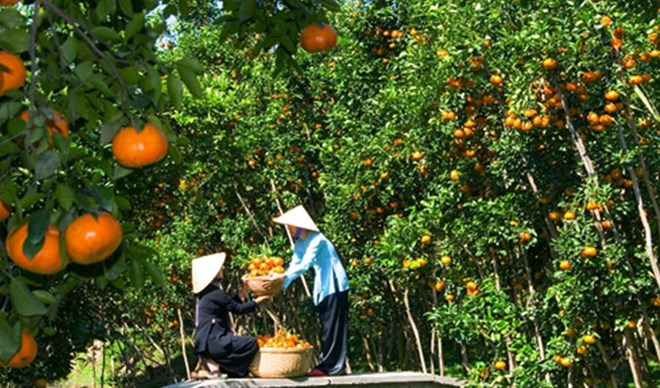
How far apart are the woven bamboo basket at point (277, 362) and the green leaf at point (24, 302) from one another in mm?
5534

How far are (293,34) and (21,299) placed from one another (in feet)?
5.77

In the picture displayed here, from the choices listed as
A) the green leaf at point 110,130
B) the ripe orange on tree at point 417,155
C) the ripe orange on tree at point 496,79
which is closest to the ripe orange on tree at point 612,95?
the ripe orange on tree at point 496,79

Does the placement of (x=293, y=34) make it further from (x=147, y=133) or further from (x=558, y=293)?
(x=558, y=293)

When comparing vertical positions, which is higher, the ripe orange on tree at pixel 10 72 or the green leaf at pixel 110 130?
the ripe orange on tree at pixel 10 72

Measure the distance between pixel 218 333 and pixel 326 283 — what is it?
1.03 metres

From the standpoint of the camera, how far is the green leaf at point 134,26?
260 cm

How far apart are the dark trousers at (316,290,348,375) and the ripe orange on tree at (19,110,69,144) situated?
231 inches

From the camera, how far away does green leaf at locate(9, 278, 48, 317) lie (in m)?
2.13

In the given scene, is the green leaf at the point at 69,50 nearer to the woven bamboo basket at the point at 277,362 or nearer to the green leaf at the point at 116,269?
the green leaf at the point at 116,269

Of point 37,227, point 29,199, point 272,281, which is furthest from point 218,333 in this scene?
point 37,227

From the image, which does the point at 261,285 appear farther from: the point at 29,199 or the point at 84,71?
the point at 29,199

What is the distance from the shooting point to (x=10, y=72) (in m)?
2.19

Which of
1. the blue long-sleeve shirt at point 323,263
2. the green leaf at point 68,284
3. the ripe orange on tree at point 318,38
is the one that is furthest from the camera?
the blue long-sleeve shirt at point 323,263

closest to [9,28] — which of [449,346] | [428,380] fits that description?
[428,380]
